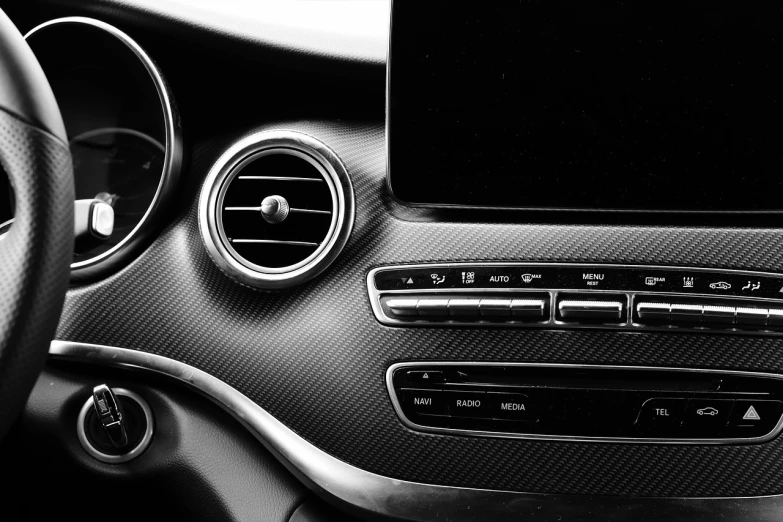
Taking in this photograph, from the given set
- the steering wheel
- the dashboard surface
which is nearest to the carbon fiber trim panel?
the dashboard surface

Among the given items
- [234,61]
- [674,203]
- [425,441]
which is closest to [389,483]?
[425,441]

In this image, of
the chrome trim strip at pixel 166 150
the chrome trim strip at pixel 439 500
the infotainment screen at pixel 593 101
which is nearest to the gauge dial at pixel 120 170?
the chrome trim strip at pixel 166 150

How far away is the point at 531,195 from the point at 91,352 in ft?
2.10

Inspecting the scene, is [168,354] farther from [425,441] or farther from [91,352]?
[425,441]

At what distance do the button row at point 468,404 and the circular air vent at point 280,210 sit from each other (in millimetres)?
214

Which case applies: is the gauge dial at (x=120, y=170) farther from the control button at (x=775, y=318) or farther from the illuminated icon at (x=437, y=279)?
the control button at (x=775, y=318)

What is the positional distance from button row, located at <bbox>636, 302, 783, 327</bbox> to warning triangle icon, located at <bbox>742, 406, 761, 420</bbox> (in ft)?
0.37

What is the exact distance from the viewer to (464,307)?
0.91 metres

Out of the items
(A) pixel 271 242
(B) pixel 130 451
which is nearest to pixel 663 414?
(A) pixel 271 242

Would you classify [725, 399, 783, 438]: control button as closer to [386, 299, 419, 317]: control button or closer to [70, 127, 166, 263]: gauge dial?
[386, 299, 419, 317]: control button

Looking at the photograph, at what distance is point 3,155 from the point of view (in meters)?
0.70

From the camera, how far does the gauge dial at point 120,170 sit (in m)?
1.08

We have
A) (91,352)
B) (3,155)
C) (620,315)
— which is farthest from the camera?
(91,352)

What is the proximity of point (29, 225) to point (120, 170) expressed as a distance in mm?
435
